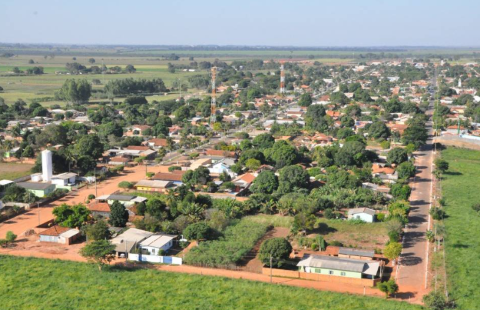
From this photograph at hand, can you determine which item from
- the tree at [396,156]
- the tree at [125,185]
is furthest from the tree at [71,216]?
the tree at [396,156]

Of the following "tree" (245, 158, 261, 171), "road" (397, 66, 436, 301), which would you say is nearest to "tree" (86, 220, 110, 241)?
"road" (397, 66, 436, 301)

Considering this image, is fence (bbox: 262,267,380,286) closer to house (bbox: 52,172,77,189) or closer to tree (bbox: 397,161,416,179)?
tree (bbox: 397,161,416,179)

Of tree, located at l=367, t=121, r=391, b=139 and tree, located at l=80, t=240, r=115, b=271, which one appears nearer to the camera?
tree, located at l=80, t=240, r=115, b=271

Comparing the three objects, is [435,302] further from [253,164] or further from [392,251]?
[253,164]

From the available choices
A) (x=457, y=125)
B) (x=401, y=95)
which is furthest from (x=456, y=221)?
(x=401, y=95)

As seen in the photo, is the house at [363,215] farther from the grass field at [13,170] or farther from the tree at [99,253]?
the grass field at [13,170]

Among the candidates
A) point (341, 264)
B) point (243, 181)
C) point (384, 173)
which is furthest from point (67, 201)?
point (384, 173)
